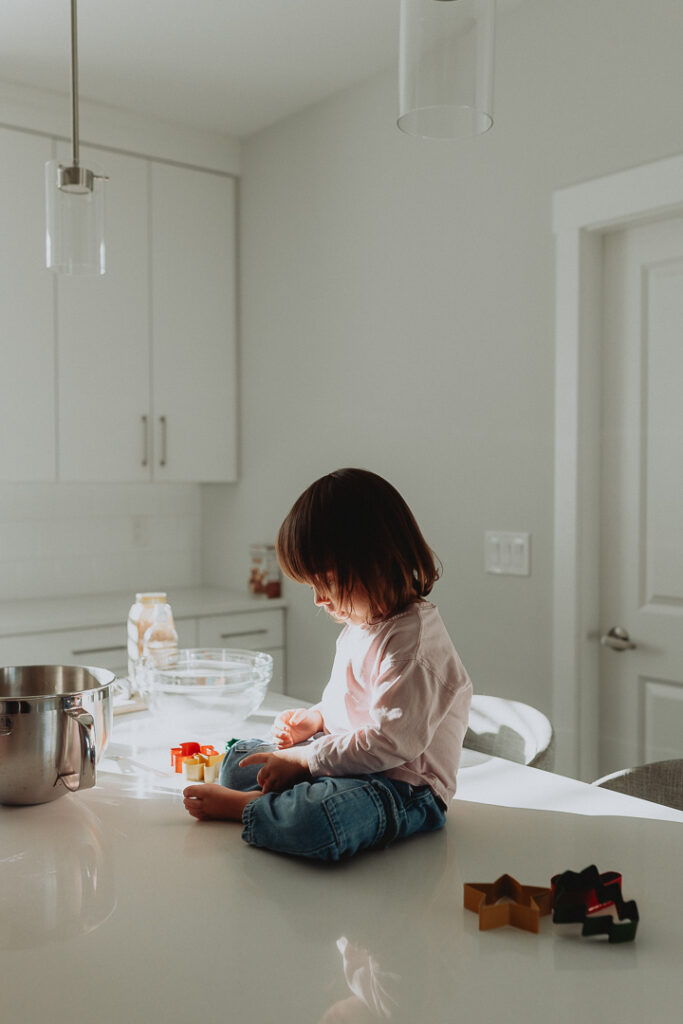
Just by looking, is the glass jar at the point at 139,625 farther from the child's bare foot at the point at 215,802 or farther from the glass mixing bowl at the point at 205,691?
the child's bare foot at the point at 215,802

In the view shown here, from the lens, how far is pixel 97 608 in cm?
326

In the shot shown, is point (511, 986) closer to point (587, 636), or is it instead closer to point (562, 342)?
point (587, 636)

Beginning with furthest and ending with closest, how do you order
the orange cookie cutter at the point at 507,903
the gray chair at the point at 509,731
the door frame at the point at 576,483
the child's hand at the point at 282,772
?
the door frame at the point at 576,483, the gray chair at the point at 509,731, the child's hand at the point at 282,772, the orange cookie cutter at the point at 507,903

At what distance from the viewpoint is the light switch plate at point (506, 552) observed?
262 cm

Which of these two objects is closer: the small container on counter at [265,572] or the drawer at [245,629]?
the drawer at [245,629]

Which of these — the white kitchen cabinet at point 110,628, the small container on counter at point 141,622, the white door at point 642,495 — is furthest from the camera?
the white kitchen cabinet at point 110,628

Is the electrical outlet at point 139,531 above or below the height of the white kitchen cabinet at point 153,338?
below

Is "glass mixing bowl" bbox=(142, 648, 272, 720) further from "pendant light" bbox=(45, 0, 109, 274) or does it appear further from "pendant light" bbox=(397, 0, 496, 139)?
"pendant light" bbox=(397, 0, 496, 139)

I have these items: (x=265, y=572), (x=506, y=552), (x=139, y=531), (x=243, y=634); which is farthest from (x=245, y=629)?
Answer: (x=506, y=552)

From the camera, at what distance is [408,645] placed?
3.82ft

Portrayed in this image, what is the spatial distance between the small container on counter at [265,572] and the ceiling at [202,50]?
1.61 m

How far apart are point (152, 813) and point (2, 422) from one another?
7.33ft

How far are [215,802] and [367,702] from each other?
236mm

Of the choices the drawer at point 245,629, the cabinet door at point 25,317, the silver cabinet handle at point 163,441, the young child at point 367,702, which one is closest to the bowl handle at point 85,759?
the young child at point 367,702
